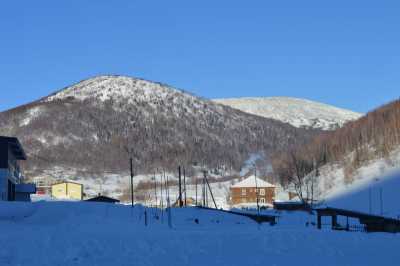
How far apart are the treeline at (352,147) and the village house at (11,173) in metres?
50.1

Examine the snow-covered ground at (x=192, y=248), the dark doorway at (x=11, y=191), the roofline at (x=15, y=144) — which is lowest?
the snow-covered ground at (x=192, y=248)

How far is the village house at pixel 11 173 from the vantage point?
68.6m

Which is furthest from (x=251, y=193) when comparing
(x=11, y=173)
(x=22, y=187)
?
(x=11, y=173)

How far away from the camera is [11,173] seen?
75.9 meters

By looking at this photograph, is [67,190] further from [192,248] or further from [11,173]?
[192,248]

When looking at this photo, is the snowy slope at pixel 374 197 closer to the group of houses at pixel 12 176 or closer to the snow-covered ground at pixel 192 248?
the group of houses at pixel 12 176

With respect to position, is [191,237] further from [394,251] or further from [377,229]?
[377,229]

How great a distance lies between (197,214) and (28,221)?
1951 centimetres

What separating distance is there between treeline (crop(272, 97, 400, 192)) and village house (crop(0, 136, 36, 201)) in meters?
50.1

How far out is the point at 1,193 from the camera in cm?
6662

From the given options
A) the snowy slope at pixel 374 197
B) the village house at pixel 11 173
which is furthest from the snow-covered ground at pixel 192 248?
the snowy slope at pixel 374 197

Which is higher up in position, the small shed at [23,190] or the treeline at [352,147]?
the treeline at [352,147]

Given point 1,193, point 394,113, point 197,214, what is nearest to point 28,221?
point 197,214

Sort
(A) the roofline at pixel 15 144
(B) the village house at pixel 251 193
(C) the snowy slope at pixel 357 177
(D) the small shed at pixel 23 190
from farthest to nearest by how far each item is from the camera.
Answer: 1. (B) the village house at pixel 251 193
2. (C) the snowy slope at pixel 357 177
3. (D) the small shed at pixel 23 190
4. (A) the roofline at pixel 15 144
